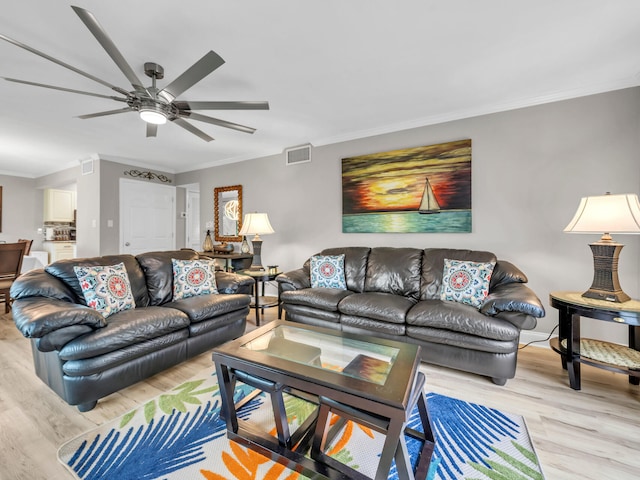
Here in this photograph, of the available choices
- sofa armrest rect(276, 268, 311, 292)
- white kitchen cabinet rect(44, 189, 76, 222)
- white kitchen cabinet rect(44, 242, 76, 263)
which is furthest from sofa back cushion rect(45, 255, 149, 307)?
white kitchen cabinet rect(44, 189, 76, 222)

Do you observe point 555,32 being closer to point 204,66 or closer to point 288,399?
point 204,66

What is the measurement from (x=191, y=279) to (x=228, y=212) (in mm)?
2483

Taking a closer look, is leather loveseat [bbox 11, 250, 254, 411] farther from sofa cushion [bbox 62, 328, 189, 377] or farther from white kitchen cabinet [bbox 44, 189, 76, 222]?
white kitchen cabinet [bbox 44, 189, 76, 222]

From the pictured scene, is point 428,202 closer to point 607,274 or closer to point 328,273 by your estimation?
point 328,273

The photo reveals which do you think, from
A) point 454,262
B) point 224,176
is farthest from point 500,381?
point 224,176

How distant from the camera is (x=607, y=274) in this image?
2.07 meters

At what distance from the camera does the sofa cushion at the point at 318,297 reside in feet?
9.20

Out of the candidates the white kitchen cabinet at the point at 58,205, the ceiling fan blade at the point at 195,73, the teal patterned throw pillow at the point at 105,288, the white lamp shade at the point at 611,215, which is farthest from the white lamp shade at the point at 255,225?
the white kitchen cabinet at the point at 58,205

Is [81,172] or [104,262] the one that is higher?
[81,172]

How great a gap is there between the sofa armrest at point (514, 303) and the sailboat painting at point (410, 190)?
1.06 m

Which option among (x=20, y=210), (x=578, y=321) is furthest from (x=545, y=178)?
(x=20, y=210)

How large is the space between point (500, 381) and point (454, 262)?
104 centimetres

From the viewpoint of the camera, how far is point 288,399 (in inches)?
75.0

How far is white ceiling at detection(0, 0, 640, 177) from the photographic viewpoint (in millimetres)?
1728
